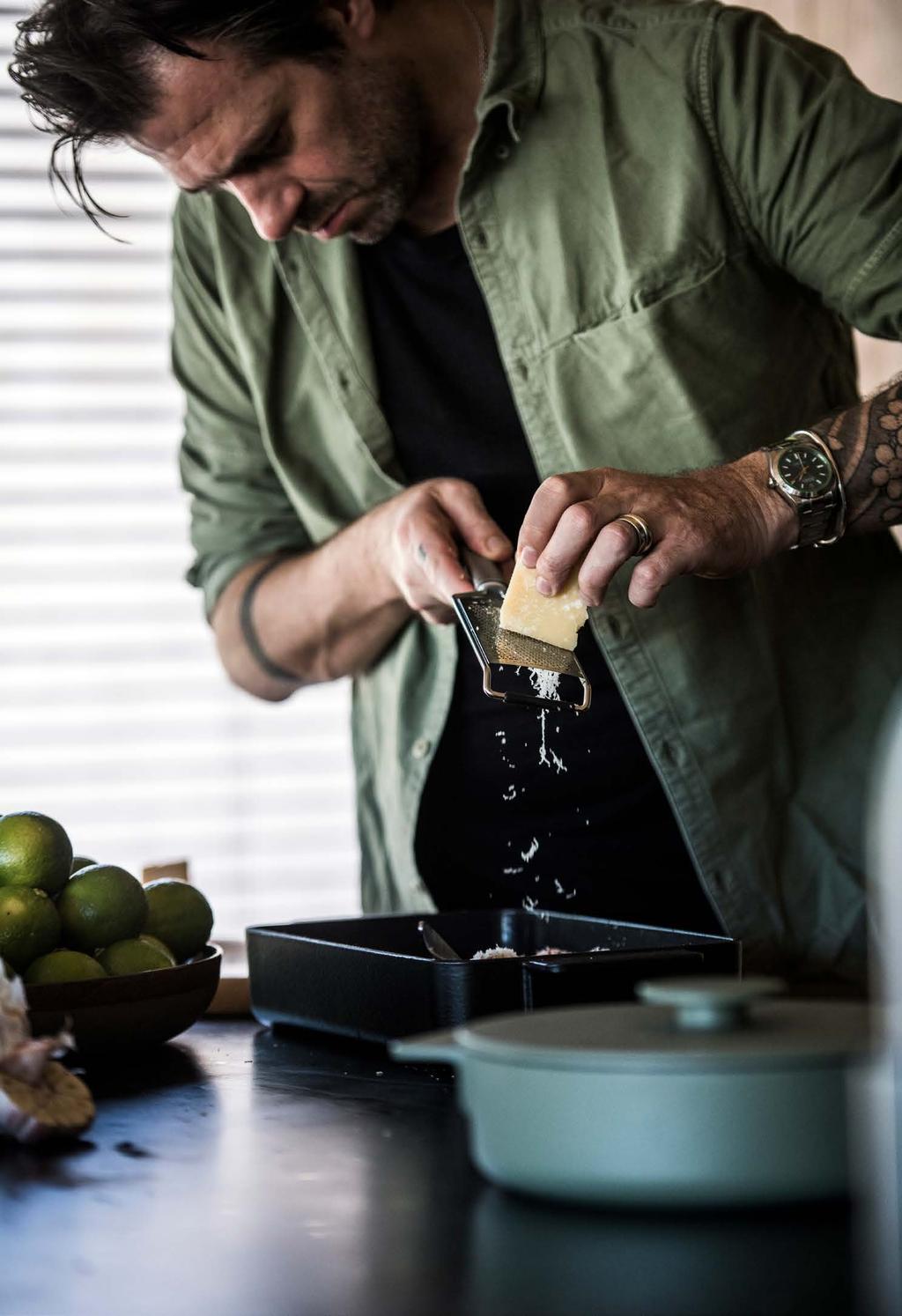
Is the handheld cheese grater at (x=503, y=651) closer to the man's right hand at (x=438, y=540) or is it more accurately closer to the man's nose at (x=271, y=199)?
the man's right hand at (x=438, y=540)

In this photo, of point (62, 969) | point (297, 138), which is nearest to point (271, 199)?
point (297, 138)

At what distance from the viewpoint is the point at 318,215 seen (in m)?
1.80

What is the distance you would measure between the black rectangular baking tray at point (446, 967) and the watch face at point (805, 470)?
0.53 meters

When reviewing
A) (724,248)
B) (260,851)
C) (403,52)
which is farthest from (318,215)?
(260,851)

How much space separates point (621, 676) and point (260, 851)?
5.29ft

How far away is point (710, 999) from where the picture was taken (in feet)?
2.15

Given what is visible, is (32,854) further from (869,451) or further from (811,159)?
(811,159)

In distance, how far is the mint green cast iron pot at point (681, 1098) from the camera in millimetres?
641

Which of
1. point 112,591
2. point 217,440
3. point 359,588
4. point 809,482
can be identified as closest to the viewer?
point 809,482

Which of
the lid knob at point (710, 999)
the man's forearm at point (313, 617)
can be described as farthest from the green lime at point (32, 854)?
the man's forearm at point (313, 617)

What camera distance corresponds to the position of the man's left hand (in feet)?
4.41

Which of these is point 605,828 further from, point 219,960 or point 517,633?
point 219,960

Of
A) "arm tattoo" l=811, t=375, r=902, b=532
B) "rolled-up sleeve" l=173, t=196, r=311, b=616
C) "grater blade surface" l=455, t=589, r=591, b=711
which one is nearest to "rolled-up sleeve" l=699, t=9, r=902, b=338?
"arm tattoo" l=811, t=375, r=902, b=532

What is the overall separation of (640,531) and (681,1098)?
0.80m
